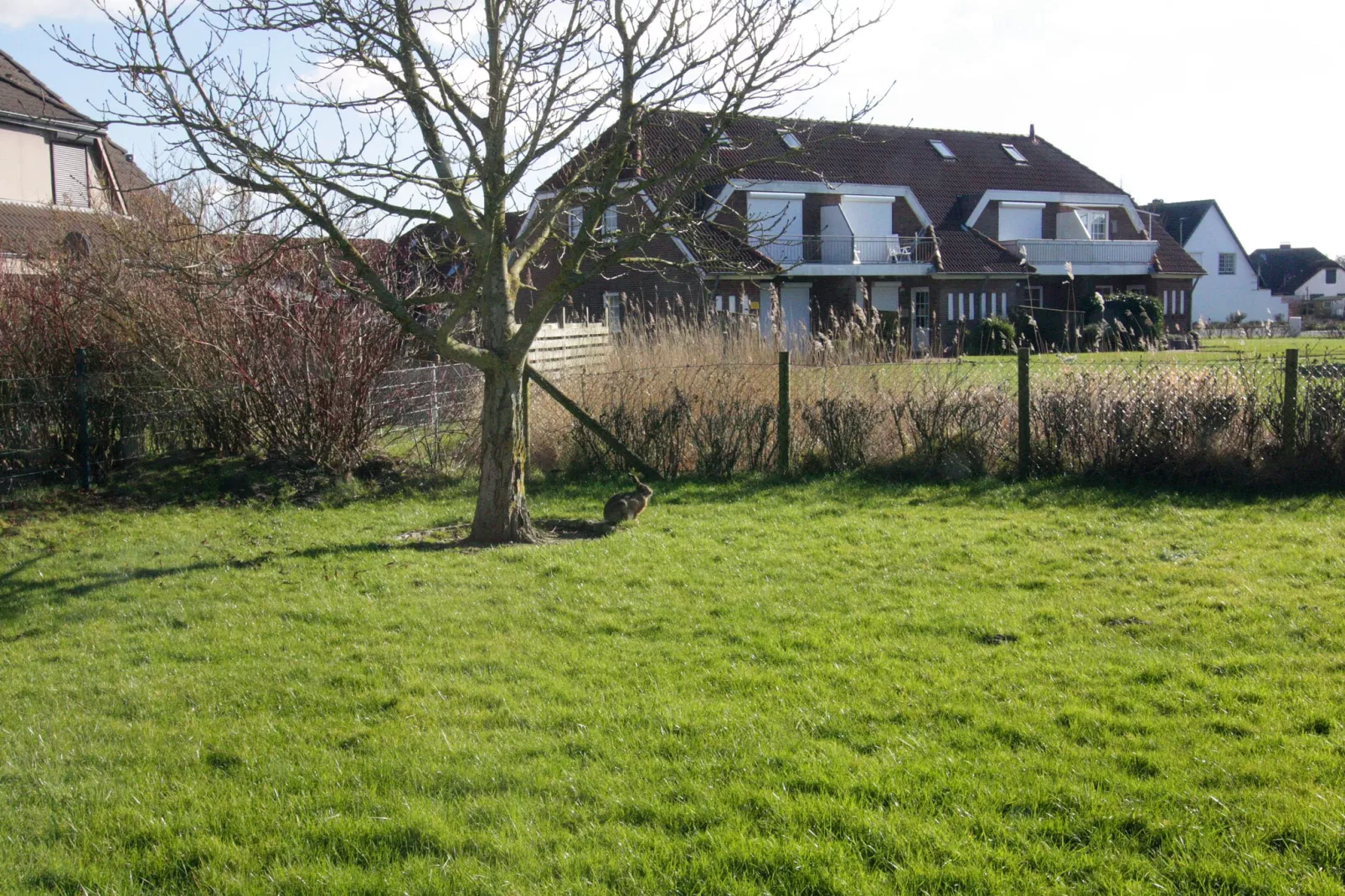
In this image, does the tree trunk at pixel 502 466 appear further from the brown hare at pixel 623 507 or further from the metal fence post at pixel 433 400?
the metal fence post at pixel 433 400

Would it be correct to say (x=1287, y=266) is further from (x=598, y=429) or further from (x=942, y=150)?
(x=598, y=429)

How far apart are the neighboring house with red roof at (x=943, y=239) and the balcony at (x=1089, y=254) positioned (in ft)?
0.21

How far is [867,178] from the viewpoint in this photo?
39.2 meters

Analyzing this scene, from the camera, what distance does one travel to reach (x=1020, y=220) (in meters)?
42.8

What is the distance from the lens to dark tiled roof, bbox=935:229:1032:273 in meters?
38.9

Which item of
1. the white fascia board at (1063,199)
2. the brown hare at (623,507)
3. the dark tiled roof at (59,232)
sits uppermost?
the white fascia board at (1063,199)

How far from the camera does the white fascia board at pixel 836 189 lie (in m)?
34.4

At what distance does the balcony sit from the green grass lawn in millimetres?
34770

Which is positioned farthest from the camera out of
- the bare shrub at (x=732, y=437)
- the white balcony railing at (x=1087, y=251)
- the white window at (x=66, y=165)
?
the white balcony railing at (x=1087, y=251)

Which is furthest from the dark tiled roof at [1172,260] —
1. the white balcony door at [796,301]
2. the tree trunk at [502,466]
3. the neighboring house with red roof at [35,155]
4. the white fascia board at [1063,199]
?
the tree trunk at [502,466]

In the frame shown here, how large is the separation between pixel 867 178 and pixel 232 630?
35714 millimetres

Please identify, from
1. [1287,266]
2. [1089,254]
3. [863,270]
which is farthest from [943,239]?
[1287,266]

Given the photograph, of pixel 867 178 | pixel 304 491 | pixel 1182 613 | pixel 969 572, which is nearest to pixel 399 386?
pixel 304 491

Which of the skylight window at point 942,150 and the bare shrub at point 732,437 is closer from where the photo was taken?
the bare shrub at point 732,437
